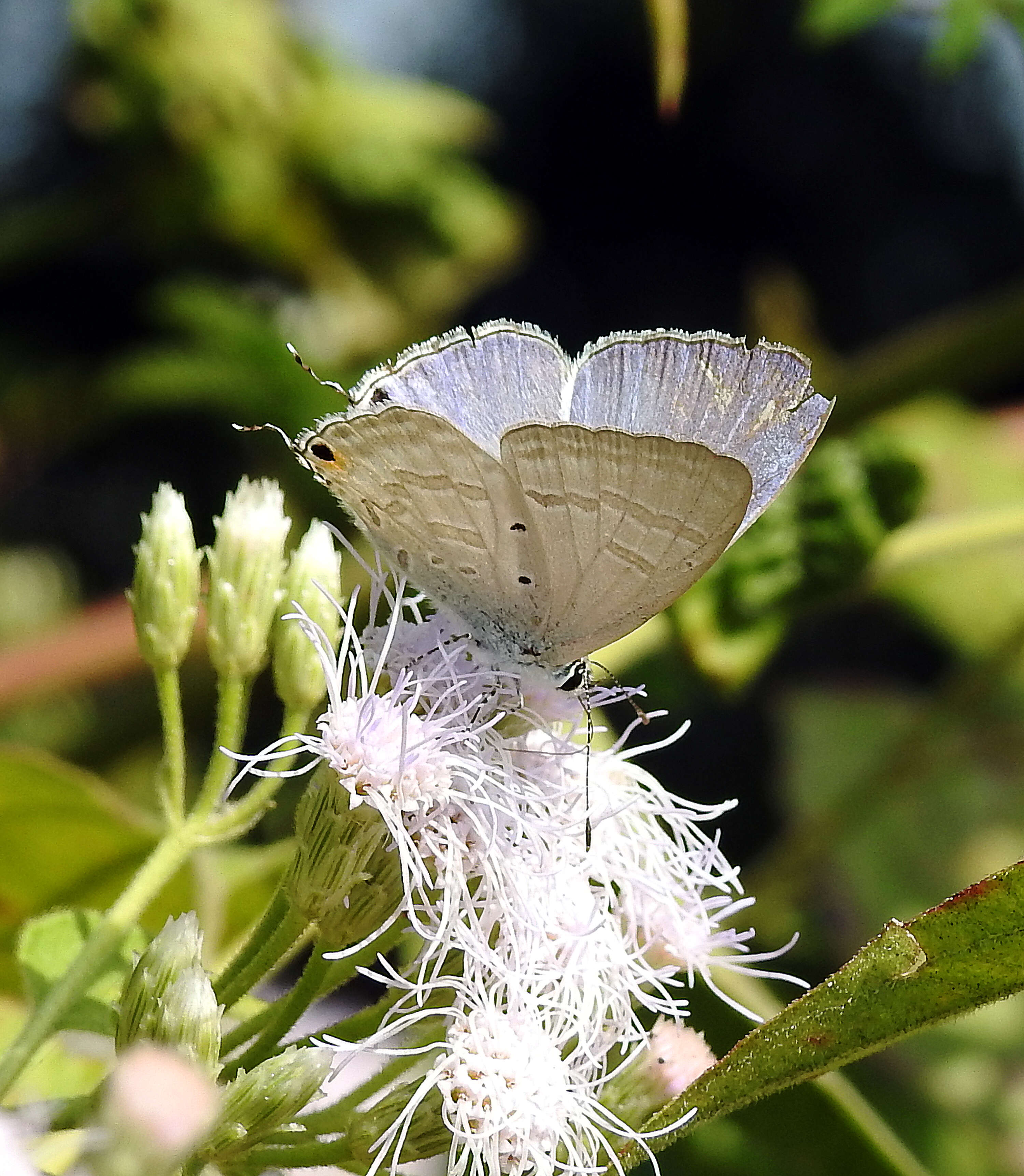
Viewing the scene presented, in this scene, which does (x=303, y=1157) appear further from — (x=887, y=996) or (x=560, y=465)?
(x=560, y=465)

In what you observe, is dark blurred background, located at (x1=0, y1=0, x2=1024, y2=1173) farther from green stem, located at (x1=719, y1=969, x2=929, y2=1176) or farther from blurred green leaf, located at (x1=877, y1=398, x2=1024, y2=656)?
green stem, located at (x1=719, y1=969, x2=929, y2=1176)

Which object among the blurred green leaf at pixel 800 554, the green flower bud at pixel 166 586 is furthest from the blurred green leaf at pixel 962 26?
the green flower bud at pixel 166 586

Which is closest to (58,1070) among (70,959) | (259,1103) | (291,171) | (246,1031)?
(70,959)

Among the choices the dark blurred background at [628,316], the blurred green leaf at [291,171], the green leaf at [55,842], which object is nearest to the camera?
the green leaf at [55,842]

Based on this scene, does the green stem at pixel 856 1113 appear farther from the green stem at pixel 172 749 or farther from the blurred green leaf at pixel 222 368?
the blurred green leaf at pixel 222 368

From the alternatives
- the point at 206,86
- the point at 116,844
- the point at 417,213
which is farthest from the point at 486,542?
the point at 417,213

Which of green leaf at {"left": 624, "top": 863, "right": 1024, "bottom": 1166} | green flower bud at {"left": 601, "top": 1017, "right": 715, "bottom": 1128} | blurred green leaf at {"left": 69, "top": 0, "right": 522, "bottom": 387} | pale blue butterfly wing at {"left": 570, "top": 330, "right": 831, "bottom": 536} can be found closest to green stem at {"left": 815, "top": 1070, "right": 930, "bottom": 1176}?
green flower bud at {"left": 601, "top": 1017, "right": 715, "bottom": 1128}
